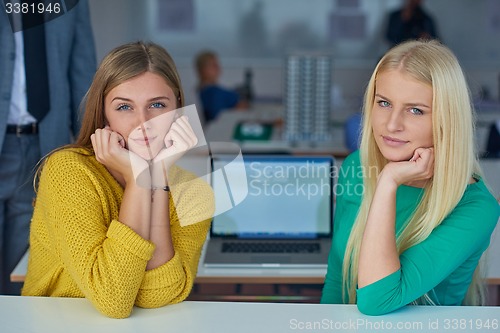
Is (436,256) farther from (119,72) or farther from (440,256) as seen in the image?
(119,72)

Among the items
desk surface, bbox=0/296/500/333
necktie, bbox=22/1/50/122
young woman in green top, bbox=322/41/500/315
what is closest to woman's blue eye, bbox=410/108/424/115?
young woman in green top, bbox=322/41/500/315

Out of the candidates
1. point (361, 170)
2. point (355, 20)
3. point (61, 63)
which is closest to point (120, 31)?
point (355, 20)

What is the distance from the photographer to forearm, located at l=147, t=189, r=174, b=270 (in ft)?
6.67

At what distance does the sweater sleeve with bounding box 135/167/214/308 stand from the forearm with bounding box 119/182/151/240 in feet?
0.35

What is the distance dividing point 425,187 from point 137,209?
0.77 metres

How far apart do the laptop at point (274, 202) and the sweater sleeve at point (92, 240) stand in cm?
102

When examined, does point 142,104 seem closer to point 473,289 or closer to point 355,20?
point 473,289

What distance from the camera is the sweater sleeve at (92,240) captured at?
1.90 meters

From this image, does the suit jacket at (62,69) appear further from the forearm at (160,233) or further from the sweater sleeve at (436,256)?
the sweater sleeve at (436,256)

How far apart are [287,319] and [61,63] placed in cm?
164

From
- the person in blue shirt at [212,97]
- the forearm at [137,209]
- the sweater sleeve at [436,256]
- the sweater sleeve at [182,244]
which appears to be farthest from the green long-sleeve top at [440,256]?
the person in blue shirt at [212,97]

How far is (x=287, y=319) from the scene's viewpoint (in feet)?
6.30

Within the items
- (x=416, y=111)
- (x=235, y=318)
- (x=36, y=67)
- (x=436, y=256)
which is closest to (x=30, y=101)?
(x=36, y=67)

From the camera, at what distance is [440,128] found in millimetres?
1980
